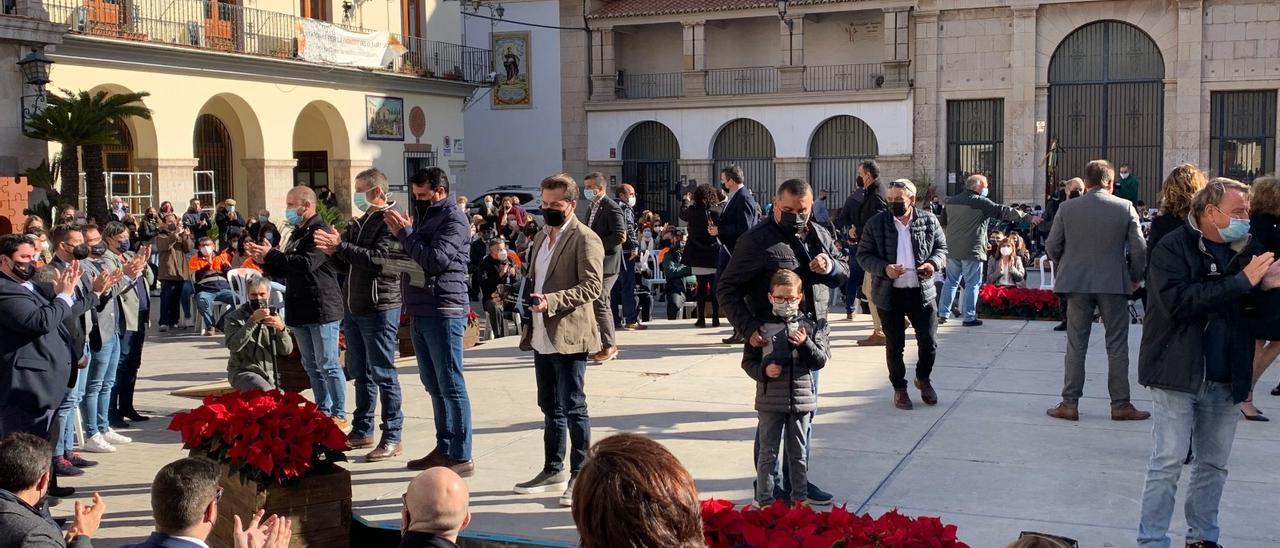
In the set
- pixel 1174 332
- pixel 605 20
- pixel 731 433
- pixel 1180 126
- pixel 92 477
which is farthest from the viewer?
pixel 605 20

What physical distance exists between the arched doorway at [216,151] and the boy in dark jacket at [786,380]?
24263 mm

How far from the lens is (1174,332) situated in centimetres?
556

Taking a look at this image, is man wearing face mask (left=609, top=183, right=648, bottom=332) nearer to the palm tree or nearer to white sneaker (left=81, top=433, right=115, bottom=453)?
white sneaker (left=81, top=433, right=115, bottom=453)

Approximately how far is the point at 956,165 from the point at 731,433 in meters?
27.8

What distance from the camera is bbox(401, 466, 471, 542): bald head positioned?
401 centimetres

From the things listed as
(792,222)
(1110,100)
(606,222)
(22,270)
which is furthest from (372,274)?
(1110,100)

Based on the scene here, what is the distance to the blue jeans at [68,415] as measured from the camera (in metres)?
7.40

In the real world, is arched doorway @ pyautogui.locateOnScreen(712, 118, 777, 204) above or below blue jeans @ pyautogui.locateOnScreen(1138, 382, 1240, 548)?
above

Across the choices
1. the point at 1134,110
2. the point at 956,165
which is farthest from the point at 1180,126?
the point at 956,165

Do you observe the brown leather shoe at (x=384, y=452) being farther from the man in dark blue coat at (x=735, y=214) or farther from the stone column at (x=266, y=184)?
the stone column at (x=266, y=184)

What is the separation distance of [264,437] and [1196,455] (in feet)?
13.8

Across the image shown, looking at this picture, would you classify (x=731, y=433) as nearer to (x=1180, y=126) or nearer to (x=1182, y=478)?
(x=1182, y=478)

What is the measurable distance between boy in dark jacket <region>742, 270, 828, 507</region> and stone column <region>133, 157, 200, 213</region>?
20936 millimetres

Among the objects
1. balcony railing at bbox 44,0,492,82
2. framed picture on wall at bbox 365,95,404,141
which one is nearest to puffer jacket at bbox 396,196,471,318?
balcony railing at bbox 44,0,492,82
